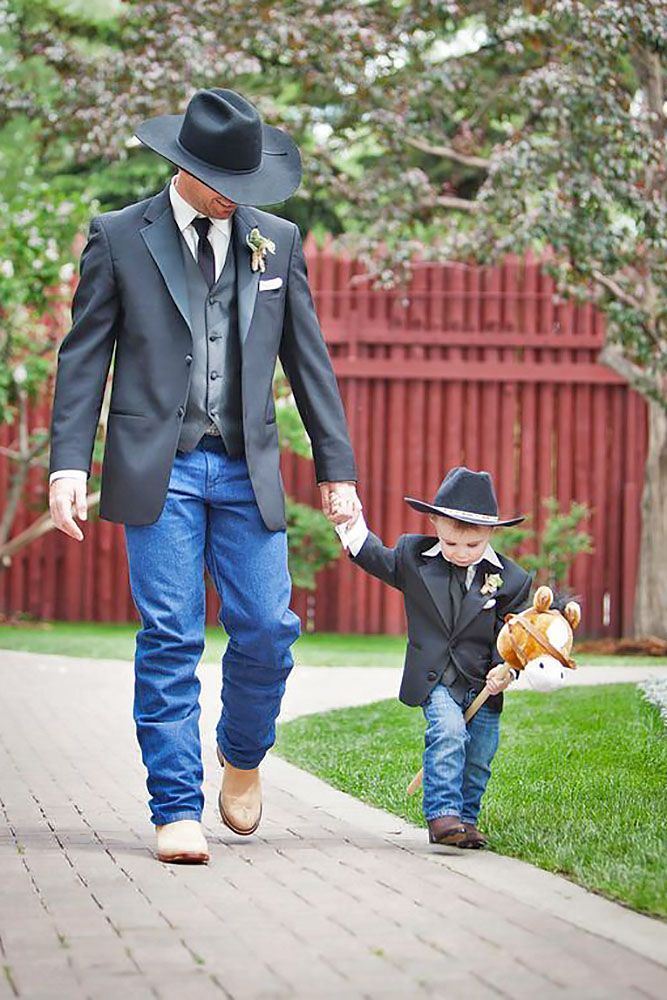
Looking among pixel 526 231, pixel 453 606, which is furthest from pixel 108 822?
pixel 526 231

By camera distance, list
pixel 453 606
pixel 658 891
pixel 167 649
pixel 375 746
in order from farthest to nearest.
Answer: pixel 375 746 < pixel 453 606 < pixel 167 649 < pixel 658 891

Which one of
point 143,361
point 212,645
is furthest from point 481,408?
point 143,361

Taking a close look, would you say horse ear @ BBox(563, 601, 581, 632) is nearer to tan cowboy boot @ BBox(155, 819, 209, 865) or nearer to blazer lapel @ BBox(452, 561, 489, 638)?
blazer lapel @ BBox(452, 561, 489, 638)

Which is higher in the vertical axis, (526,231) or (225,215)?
(526,231)

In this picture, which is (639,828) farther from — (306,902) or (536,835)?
(306,902)

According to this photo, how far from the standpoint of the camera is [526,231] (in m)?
11.7

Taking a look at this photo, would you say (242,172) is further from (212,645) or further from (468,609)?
(212,645)

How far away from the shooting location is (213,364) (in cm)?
541

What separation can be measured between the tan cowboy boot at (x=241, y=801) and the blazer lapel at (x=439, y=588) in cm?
73

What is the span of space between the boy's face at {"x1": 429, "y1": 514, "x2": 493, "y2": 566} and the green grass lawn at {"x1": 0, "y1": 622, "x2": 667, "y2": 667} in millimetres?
6229

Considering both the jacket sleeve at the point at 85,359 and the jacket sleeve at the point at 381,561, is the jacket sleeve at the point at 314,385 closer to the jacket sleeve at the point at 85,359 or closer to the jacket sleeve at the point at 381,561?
the jacket sleeve at the point at 381,561

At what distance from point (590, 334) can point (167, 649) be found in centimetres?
961

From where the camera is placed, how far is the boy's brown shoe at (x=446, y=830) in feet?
17.6

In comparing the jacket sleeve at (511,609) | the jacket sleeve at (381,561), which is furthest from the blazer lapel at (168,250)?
the jacket sleeve at (511,609)
